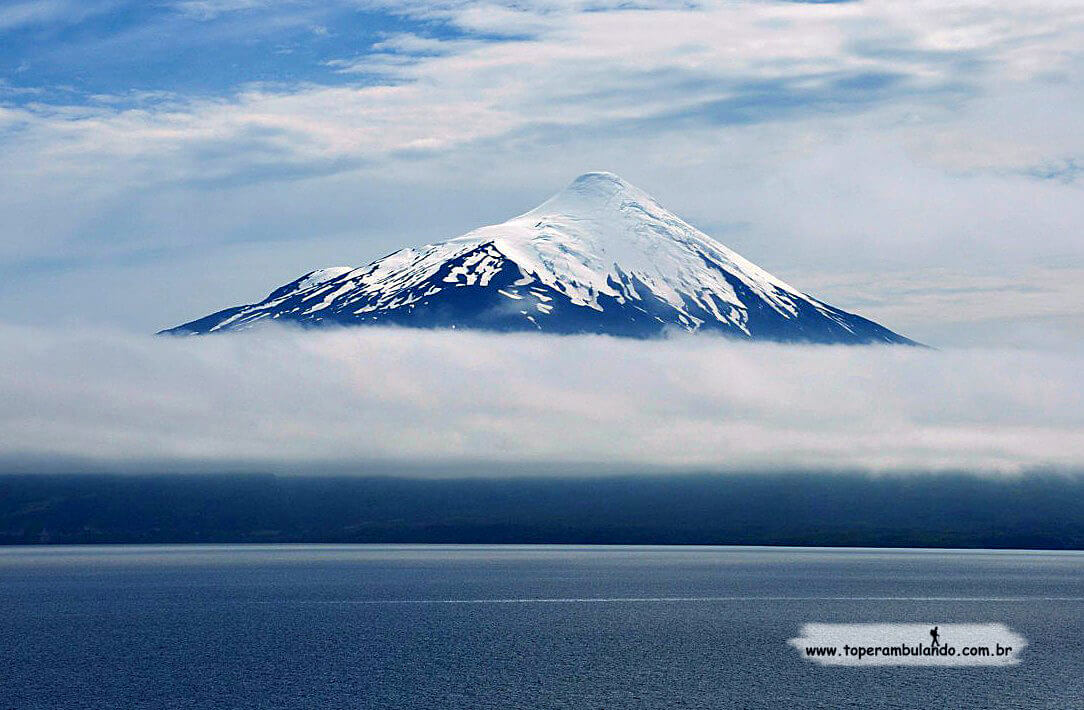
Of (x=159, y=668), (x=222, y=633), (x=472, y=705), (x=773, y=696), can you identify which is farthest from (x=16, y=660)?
(x=773, y=696)

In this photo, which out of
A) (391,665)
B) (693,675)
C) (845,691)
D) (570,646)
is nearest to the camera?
(845,691)

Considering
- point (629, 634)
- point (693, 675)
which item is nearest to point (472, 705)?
point (693, 675)

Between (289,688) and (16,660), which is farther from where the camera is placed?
(16,660)

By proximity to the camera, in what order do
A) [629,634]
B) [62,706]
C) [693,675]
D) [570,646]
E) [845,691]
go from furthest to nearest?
1. [629,634]
2. [570,646]
3. [693,675]
4. [845,691]
5. [62,706]

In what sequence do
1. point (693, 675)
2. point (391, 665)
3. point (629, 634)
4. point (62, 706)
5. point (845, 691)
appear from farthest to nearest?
point (629, 634), point (391, 665), point (693, 675), point (845, 691), point (62, 706)

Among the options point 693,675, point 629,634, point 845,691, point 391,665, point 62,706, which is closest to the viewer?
point 62,706

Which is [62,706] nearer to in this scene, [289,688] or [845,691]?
[289,688]

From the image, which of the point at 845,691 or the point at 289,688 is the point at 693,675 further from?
the point at 289,688

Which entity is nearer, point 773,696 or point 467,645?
point 773,696
